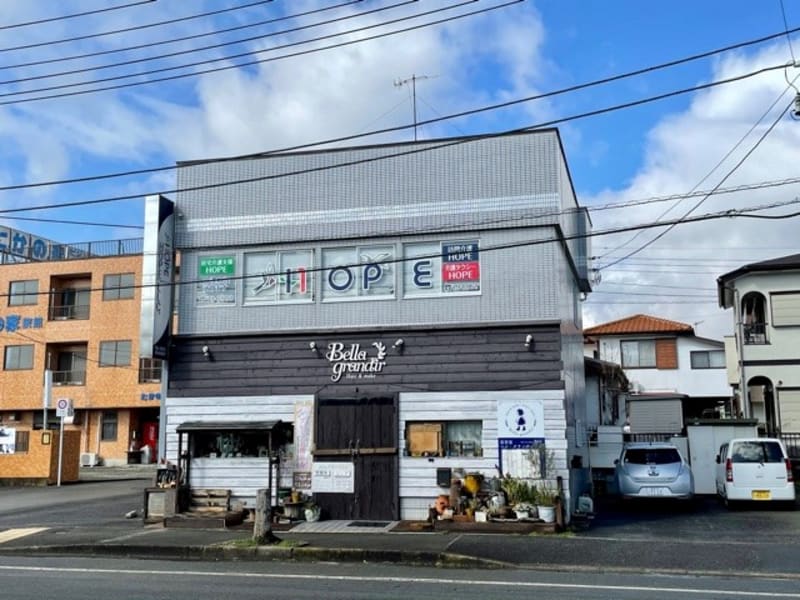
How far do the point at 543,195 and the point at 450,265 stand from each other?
2292 millimetres

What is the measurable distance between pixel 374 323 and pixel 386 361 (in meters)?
0.81

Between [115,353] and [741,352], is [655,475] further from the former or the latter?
[115,353]

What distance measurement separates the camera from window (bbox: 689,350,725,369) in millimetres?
44531

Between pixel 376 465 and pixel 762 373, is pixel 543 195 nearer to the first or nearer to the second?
pixel 376 465

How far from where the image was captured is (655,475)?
18.1 metres

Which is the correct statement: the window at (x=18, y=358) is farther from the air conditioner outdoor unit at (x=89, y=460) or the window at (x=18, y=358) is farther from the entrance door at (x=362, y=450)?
the entrance door at (x=362, y=450)

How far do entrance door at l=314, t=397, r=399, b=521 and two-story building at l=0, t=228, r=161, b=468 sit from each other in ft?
83.4

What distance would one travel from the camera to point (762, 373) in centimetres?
2784

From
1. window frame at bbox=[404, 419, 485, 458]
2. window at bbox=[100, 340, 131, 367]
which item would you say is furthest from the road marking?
window at bbox=[100, 340, 131, 367]

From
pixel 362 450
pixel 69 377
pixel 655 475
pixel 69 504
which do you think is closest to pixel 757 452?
pixel 655 475

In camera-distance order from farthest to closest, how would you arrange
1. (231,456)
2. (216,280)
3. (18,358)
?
(18,358)
(216,280)
(231,456)

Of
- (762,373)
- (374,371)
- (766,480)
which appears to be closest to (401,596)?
(374,371)

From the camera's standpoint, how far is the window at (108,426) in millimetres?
40566

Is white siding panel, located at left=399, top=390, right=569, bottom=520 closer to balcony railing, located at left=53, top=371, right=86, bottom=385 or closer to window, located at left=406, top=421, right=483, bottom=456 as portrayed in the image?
window, located at left=406, top=421, right=483, bottom=456
